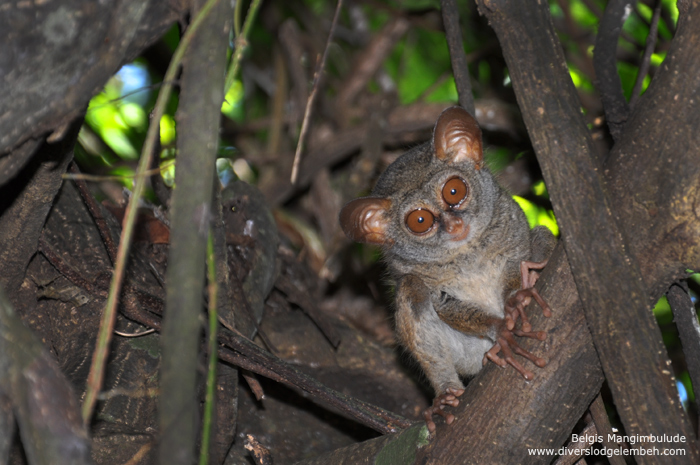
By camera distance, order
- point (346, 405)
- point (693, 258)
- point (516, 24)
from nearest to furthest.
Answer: point (693, 258) → point (516, 24) → point (346, 405)

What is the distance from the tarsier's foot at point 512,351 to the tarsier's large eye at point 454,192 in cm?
94

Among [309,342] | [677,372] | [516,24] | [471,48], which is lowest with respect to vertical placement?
[309,342]

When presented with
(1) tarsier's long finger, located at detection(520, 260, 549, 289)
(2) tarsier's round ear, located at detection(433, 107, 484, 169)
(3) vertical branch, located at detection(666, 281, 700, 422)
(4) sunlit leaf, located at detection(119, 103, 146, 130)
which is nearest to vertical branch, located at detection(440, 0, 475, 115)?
(2) tarsier's round ear, located at detection(433, 107, 484, 169)

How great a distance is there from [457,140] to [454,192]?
12.4 inches

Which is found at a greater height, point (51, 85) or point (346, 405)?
point (51, 85)

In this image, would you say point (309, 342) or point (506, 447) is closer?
point (506, 447)

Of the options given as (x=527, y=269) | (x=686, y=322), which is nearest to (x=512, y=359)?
(x=527, y=269)

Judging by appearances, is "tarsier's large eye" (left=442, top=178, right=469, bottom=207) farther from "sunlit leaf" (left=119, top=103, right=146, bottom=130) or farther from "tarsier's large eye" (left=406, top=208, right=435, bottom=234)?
"sunlit leaf" (left=119, top=103, right=146, bottom=130)

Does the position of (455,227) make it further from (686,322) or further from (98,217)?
(98,217)

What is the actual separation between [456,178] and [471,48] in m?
2.82

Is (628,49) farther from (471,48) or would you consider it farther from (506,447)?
(506,447)

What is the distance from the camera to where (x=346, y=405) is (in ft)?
7.75

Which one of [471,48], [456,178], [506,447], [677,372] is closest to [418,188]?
[456,178]

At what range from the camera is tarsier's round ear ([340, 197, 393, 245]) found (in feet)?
10.1
